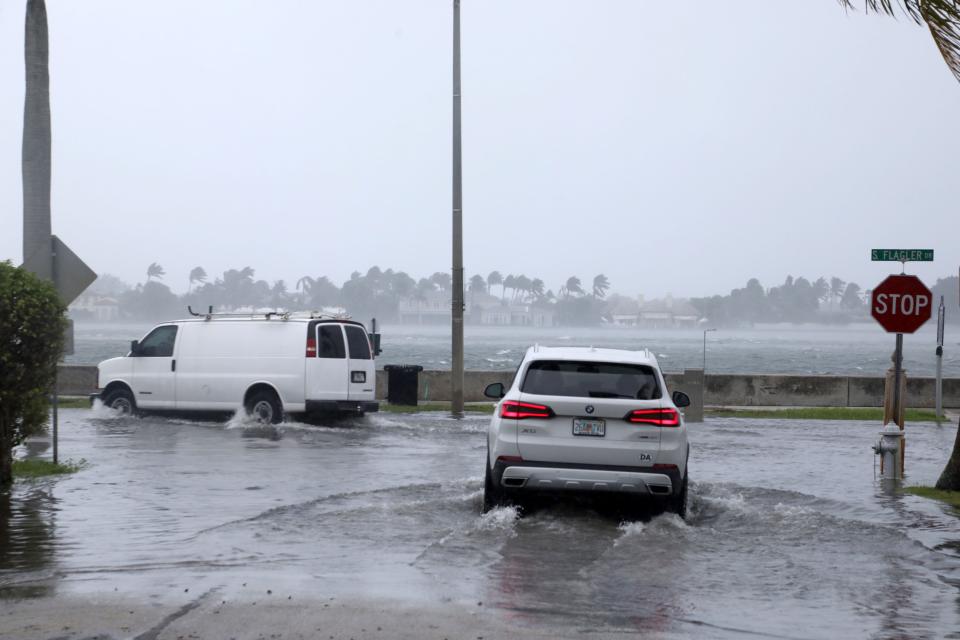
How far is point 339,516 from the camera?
11.6 m

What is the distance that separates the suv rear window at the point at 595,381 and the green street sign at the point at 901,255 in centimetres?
538

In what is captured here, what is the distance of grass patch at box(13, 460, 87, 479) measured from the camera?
46.7 ft

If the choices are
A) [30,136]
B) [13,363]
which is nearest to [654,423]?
[13,363]

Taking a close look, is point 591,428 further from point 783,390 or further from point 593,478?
point 783,390

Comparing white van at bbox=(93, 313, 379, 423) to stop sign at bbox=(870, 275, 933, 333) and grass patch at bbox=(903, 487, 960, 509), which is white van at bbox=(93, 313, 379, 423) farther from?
grass patch at bbox=(903, 487, 960, 509)

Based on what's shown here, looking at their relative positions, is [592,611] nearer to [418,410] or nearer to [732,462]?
[732,462]

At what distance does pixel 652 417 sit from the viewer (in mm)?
11031

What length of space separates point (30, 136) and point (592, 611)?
15.4 meters

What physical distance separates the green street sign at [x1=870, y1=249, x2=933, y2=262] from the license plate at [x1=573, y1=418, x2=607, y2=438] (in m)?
5.95

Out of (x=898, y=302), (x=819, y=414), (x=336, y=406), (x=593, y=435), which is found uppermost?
(x=898, y=302)

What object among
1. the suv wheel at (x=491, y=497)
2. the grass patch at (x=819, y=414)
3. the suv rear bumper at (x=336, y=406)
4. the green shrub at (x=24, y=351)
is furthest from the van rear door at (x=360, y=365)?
the suv wheel at (x=491, y=497)

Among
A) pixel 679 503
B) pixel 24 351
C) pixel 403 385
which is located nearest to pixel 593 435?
pixel 679 503

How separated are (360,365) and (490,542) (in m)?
12.1

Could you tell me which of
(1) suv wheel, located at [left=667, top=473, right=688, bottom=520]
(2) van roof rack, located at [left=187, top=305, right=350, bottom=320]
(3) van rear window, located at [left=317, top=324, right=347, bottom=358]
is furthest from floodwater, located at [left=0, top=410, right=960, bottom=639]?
(2) van roof rack, located at [left=187, top=305, right=350, bottom=320]
